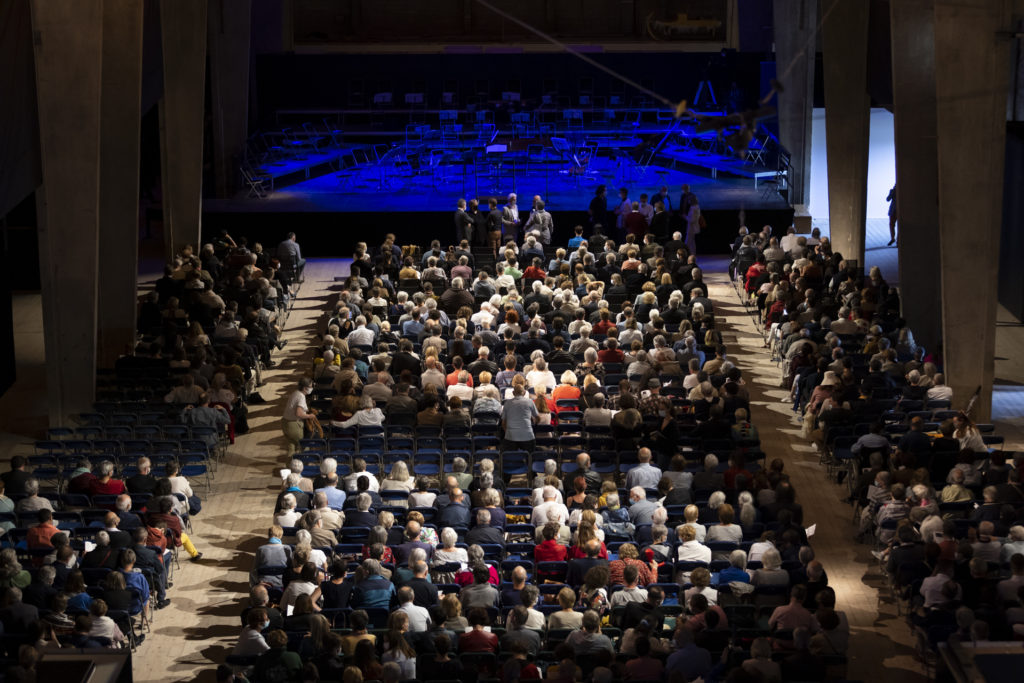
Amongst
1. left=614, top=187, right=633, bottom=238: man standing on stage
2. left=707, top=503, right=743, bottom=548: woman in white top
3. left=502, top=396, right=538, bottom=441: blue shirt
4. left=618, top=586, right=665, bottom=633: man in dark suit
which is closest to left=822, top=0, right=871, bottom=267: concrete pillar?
left=614, top=187, right=633, bottom=238: man standing on stage

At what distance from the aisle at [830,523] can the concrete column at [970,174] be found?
260 centimetres

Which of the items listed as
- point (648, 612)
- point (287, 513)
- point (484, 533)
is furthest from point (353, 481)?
point (648, 612)

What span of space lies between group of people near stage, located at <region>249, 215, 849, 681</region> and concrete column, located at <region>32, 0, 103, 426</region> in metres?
3.52

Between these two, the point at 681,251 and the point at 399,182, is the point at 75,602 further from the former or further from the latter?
the point at 399,182

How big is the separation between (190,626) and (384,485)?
257 centimetres

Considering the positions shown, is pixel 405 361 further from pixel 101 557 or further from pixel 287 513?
pixel 101 557

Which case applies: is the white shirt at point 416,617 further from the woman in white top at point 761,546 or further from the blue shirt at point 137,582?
the woman in white top at point 761,546

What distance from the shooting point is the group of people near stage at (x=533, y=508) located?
11.6m

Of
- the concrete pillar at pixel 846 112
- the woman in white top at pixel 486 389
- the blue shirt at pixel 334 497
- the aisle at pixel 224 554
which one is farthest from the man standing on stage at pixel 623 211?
the blue shirt at pixel 334 497

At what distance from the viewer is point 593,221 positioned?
28.6 meters

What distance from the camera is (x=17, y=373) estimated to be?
23406 mm

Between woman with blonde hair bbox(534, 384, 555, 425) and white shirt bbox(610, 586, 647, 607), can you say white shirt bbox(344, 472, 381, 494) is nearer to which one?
woman with blonde hair bbox(534, 384, 555, 425)

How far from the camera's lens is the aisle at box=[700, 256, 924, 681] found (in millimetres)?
13594

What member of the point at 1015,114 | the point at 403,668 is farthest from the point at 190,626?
the point at 1015,114
